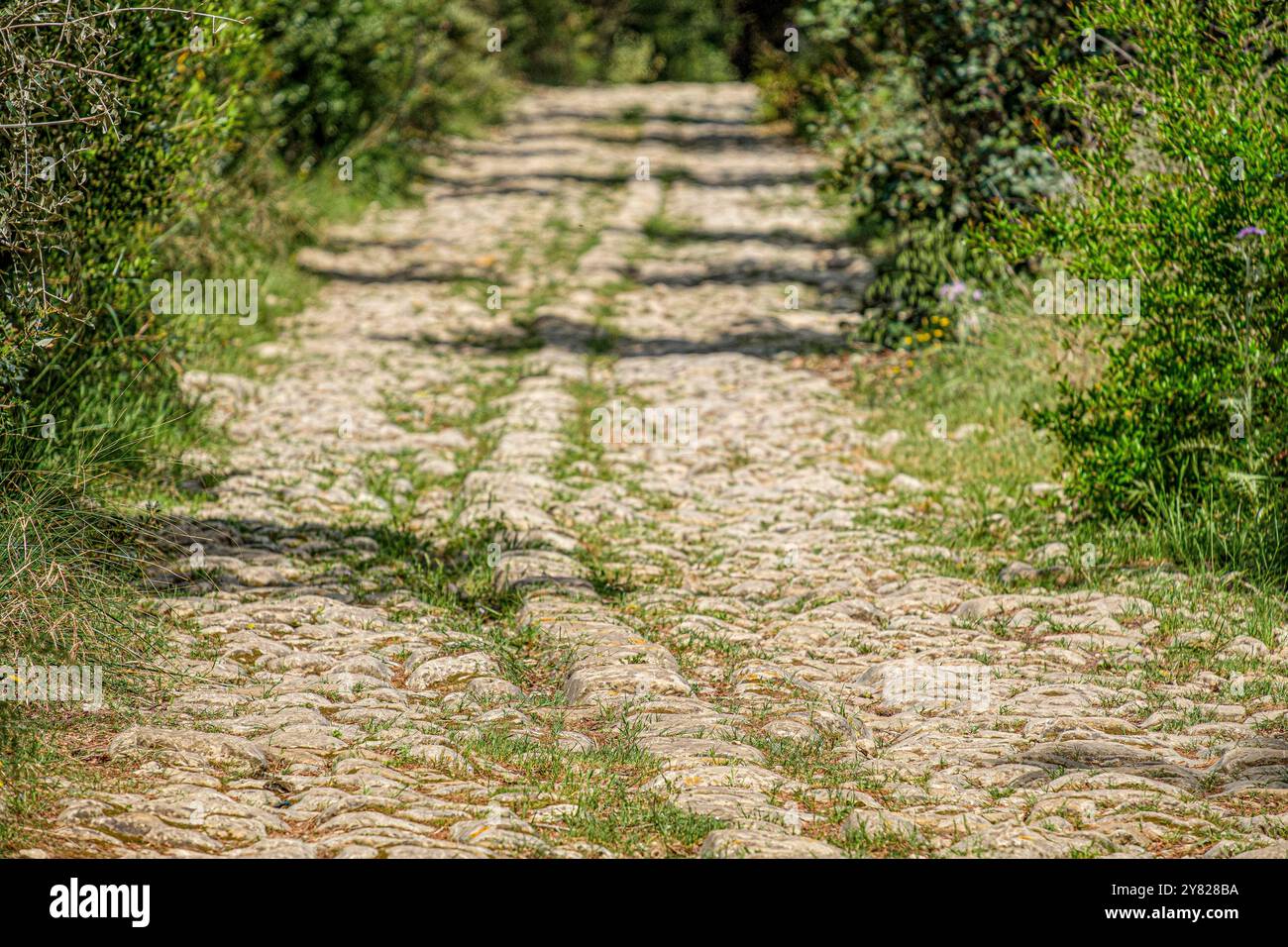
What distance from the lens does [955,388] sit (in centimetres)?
882

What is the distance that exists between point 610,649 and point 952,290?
535 centimetres

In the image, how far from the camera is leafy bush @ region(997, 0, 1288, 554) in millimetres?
5789

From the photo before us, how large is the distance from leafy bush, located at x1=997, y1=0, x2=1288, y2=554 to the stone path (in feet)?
2.94

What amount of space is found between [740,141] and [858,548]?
1688 cm

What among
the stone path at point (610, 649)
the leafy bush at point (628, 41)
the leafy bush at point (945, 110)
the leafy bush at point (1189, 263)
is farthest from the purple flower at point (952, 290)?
the leafy bush at point (628, 41)

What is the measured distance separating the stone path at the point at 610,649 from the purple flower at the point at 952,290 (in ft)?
3.79

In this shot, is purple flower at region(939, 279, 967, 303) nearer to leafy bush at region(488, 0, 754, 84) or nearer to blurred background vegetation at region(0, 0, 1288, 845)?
blurred background vegetation at region(0, 0, 1288, 845)

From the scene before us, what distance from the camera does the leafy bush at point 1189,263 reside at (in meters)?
5.79

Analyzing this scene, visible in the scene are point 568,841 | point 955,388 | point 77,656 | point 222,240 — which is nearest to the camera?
point 568,841

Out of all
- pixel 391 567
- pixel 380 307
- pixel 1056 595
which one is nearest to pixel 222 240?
pixel 380 307

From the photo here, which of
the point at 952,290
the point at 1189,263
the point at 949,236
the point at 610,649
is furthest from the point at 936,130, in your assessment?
the point at 610,649

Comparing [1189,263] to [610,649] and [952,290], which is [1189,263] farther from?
[610,649]
